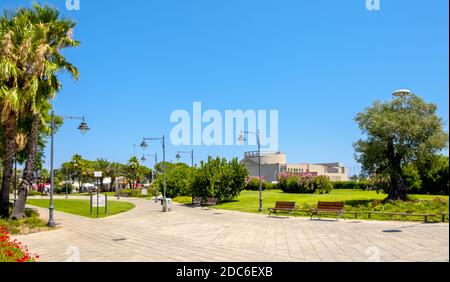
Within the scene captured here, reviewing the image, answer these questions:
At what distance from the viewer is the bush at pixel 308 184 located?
50.6 meters

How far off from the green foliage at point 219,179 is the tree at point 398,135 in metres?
14.4

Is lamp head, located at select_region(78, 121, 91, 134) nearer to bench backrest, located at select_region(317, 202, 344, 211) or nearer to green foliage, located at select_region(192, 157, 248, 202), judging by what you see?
bench backrest, located at select_region(317, 202, 344, 211)

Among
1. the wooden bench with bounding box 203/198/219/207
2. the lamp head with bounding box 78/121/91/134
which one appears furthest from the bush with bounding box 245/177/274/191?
the lamp head with bounding box 78/121/91/134

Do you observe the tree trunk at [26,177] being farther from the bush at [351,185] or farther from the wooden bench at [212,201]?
the bush at [351,185]

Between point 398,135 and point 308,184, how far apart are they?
24827mm

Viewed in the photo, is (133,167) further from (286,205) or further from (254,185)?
(286,205)

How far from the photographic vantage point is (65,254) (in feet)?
41.5

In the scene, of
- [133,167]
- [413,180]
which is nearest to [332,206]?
[413,180]

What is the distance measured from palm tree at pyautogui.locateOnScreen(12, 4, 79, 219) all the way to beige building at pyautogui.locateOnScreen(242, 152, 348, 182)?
75.9m

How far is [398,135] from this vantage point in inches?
1087

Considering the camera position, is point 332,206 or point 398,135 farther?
point 398,135

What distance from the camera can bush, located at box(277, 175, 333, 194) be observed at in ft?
166

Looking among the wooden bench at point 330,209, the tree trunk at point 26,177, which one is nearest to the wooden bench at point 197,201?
the wooden bench at point 330,209
